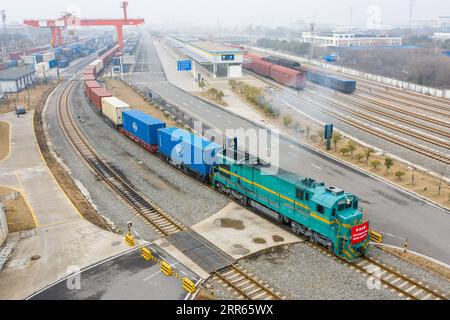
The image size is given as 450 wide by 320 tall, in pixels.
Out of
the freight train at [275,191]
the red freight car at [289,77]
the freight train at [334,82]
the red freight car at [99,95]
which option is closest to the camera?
the freight train at [275,191]

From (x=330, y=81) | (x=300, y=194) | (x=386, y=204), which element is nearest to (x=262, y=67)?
(x=330, y=81)

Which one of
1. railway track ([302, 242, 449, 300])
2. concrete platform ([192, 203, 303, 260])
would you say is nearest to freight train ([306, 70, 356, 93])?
concrete platform ([192, 203, 303, 260])

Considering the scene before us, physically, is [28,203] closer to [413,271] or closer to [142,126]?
[142,126]

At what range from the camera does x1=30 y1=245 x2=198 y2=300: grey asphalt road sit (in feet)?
61.6

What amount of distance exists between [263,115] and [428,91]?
125ft

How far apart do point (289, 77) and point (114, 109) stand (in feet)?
134

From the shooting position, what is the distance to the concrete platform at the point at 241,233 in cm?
2316

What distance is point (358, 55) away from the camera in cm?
13462

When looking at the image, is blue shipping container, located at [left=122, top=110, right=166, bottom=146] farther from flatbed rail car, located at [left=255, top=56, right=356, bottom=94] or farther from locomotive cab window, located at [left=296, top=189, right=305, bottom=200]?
flatbed rail car, located at [left=255, top=56, right=356, bottom=94]

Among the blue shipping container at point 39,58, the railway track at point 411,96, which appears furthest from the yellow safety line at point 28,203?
the blue shipping container at point 39,58

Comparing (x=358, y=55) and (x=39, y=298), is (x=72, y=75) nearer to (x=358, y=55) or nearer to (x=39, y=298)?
(x=358, y=55)

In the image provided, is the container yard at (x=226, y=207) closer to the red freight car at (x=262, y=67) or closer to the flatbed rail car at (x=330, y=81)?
the flatbed rail car at (x=330, y=81)

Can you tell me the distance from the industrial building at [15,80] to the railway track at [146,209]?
110 feet

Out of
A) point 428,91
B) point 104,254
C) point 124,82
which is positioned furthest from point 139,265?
point 124,82
